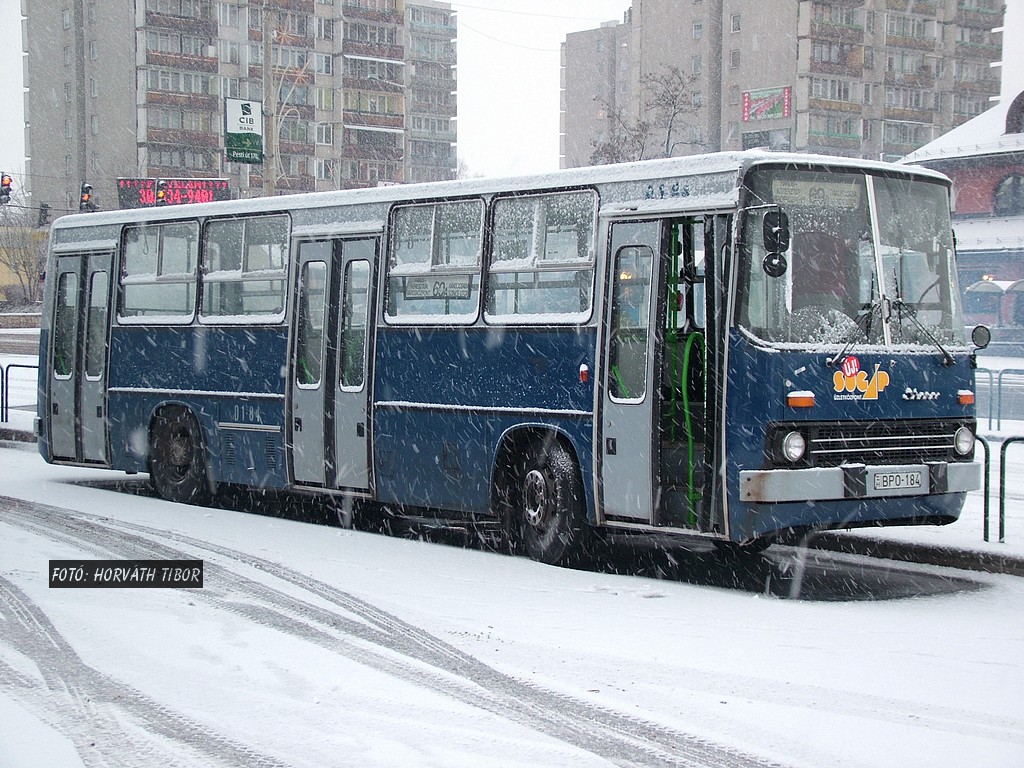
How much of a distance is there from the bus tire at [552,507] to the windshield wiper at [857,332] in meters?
2.34

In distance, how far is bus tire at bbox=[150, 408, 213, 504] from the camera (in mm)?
15859

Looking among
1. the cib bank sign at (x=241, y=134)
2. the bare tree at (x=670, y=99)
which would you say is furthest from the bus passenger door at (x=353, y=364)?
the bare tree at (x=670, y=99)

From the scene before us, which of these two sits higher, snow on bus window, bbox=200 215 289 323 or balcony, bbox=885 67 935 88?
balcony, bbox=885 67 935 88

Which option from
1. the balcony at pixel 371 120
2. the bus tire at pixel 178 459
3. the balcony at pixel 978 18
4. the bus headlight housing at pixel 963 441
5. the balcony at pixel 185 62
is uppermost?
the balcony at pixel 978 18

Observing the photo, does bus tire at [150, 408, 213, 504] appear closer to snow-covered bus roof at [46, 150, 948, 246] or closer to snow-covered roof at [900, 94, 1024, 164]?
snow-covered bus roof at [46, 150, 948, 246]

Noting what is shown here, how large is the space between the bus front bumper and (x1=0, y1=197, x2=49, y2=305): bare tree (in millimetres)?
83271

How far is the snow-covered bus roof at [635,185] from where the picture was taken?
10492 mm

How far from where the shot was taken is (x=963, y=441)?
10.9 m

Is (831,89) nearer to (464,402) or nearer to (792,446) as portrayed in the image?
(464,402)

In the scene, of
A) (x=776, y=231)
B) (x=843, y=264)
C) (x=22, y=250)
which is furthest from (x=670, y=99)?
(x=22, y=250)

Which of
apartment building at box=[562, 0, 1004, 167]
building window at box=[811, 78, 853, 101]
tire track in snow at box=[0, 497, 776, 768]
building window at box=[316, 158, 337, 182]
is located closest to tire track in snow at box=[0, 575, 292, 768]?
tire track in snow at box=[0, 497, 776, 768]

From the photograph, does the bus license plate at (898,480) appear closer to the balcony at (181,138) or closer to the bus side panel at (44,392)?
the bus side panel at (44,392)

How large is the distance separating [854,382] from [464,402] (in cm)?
365

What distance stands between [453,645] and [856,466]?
339 centimetres
